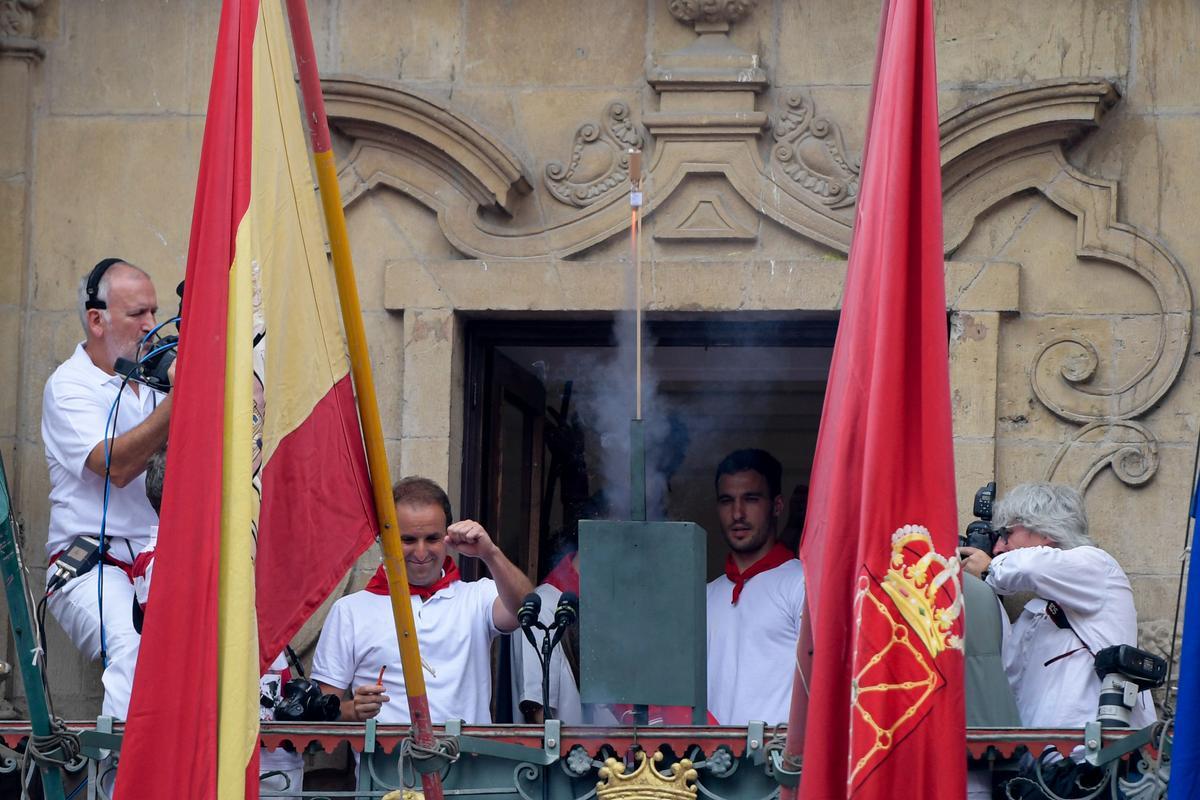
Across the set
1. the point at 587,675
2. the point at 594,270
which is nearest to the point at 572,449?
the point at 594,270

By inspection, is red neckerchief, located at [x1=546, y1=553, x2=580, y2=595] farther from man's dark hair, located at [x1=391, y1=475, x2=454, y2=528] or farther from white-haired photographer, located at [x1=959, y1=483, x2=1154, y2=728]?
white-haired photographer, located at [x1=959, y1=483, x2=1154, y2=728]

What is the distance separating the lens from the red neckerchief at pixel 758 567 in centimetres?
895

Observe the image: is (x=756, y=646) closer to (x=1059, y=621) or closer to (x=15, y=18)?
(x=1059, y=621)

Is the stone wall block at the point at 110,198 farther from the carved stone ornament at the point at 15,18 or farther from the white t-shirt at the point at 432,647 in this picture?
the white t-shirt at the point at 432,647

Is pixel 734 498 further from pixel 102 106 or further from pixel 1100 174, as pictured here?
pixel 102 106

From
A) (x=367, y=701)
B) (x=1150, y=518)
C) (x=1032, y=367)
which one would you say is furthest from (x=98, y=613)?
(x=1150, y=518)

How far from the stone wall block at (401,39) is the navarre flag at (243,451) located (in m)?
2.42

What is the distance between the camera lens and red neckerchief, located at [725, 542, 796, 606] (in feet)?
29.3

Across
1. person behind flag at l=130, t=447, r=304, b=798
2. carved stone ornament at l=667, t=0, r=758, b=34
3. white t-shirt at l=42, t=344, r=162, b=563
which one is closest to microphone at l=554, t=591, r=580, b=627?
person behind flag at l=130, t=447, r=304, b=798

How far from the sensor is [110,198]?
9867mm

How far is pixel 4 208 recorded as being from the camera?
32.3 ft

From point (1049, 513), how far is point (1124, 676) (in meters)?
0.89

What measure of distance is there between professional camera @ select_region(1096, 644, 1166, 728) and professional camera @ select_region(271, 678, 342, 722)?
245 centimetres

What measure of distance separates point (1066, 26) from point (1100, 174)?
607 millimetres
